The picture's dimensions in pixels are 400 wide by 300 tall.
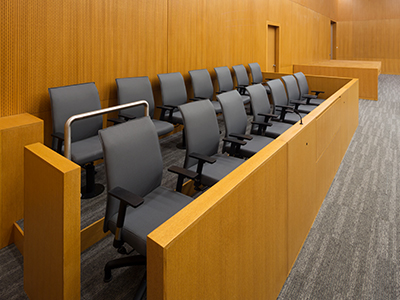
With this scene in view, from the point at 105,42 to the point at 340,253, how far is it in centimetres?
231

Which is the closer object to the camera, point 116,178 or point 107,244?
point 116,178

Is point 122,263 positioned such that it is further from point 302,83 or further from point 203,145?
point 302,83

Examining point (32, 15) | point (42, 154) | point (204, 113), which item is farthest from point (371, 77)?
point (42, 154)

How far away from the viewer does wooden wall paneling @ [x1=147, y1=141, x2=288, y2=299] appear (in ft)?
2.23

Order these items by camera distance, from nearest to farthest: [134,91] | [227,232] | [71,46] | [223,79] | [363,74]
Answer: [227,232], [71,46], [134,91], [223,79], [363,74]

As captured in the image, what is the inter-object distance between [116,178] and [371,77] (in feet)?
A: 19.4

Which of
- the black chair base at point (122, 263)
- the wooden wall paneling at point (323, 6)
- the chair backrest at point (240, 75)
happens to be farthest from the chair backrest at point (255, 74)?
the black chair base at point (122, 263)

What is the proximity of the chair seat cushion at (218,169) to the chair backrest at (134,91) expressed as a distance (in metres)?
1.00

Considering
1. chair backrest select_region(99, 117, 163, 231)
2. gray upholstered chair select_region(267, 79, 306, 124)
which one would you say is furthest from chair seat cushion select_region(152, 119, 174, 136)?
gray upholstered chair select_region(267, 79, 306, 124)

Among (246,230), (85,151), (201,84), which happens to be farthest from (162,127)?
(246,230)

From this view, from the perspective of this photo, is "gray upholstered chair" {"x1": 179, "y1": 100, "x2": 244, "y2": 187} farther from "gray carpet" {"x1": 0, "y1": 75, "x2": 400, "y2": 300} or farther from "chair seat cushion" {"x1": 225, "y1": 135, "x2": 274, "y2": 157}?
"gray carpet" {"x1": 0, "y1": 75, "x2": 400, "y2": 300}

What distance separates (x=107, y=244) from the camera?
5.36 feet

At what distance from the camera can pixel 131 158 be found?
133 centimetres

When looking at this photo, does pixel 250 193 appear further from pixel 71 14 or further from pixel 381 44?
pixel 381 44
